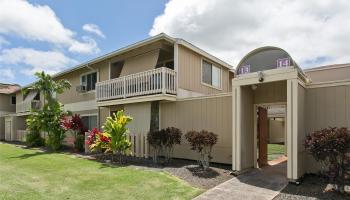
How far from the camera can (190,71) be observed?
1470 centimetres

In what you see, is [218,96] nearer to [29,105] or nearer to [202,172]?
[202,172]

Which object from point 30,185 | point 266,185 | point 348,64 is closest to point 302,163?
point 266,185

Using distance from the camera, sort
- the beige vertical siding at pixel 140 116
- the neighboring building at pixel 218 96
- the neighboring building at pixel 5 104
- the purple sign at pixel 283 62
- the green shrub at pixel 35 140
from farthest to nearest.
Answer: the neighboring building at pixel 5 104 < the green shrub at pixel 35 140 < the beige vertical siding at pixel 140 116 < the purple sign at pixel 283 62 < the neighboring building at pixel 218 96

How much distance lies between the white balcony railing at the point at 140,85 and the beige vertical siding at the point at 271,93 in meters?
4.33

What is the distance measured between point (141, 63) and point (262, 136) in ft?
26.7

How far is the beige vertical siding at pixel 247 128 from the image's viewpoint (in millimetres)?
9883

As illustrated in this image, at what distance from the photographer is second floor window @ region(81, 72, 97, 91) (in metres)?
19.9

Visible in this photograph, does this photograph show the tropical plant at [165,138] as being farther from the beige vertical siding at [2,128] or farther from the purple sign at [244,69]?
the beige vertical siding at [2,128]

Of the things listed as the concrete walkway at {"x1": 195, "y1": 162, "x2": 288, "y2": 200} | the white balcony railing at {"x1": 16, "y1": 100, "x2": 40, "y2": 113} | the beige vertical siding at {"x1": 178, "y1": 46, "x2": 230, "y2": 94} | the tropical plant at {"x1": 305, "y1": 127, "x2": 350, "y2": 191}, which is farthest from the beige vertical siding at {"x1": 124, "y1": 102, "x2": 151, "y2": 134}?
the white balcony railing at {"x1": 16, "y1": 100, "x2": 40, "y2": 113}

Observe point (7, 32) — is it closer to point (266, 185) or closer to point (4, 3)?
Answer: point (4, 3)

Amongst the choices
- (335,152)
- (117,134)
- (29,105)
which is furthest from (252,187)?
(29,105)

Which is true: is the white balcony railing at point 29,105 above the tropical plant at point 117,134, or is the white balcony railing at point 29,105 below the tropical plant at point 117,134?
above

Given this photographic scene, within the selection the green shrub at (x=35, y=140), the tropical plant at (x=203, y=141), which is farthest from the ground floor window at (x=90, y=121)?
the tropical plant at (x=203, y=141)

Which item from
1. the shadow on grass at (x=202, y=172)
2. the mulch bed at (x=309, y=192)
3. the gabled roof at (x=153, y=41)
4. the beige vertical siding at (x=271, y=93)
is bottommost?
the shadow on grass at (x=202, y=172)
